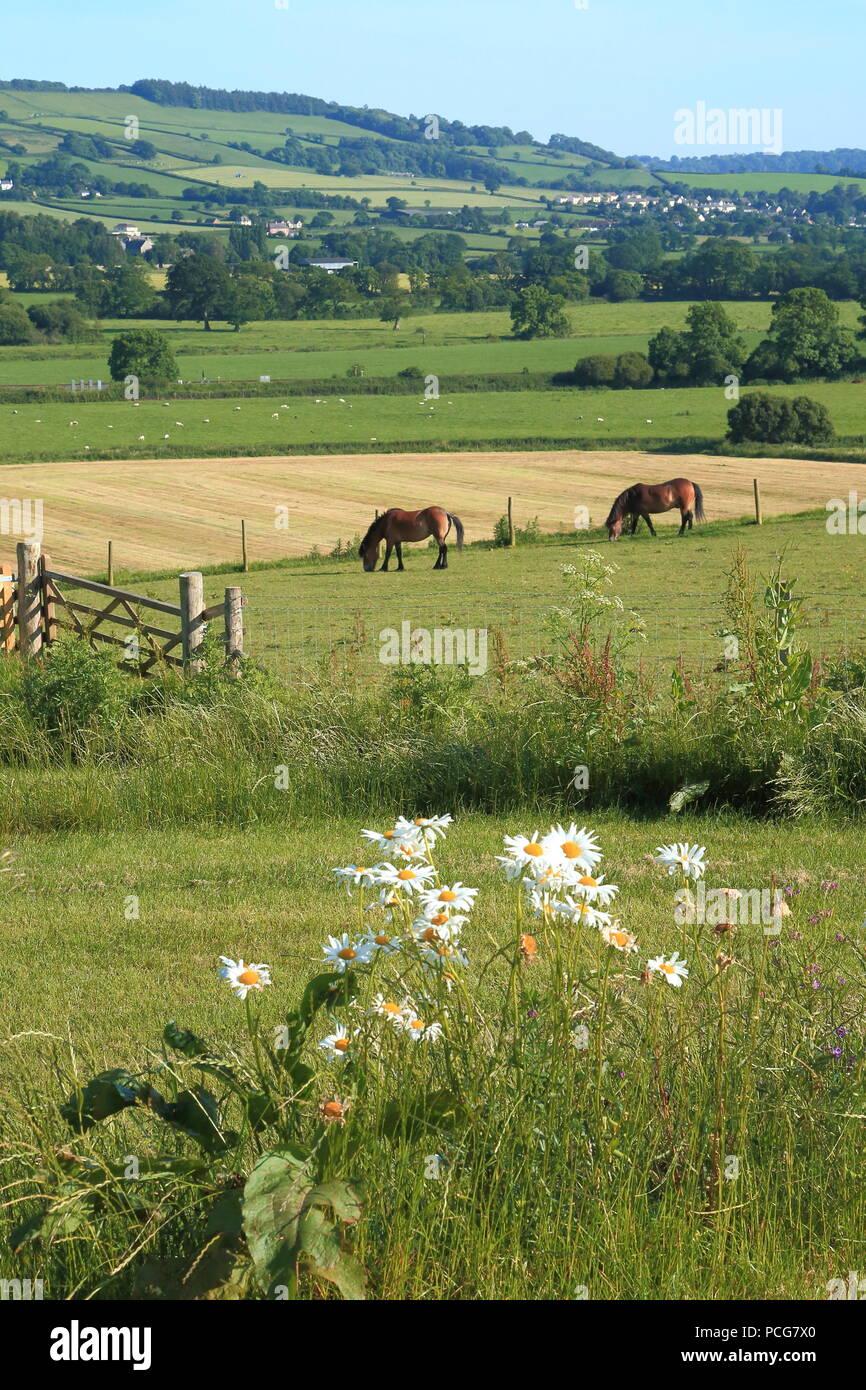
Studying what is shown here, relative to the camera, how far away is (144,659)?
13688 mm

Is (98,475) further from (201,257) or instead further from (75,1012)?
(201,257)

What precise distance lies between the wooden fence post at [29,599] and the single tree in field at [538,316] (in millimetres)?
126090

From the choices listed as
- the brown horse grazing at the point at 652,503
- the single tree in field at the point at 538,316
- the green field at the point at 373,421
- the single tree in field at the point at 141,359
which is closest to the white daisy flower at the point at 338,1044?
the brown horse grazing at the point at 652,503

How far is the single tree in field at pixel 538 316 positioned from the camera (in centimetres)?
13712

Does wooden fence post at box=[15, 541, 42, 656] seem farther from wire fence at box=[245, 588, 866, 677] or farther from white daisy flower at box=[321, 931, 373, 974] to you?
white daisy flower at box=[321, 931, 373, 974]

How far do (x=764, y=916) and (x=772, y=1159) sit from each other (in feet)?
2.76

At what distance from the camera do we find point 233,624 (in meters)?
12.2

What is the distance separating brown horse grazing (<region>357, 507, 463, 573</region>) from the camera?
4025 centimetres

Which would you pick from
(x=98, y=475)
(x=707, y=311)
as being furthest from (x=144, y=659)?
(x=707, y=311)

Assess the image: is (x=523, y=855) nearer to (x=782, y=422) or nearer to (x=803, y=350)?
(x=782, y=422)

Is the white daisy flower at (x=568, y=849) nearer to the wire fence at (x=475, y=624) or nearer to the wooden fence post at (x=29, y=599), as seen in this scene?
the wooden fence post at (x=29, y=599)

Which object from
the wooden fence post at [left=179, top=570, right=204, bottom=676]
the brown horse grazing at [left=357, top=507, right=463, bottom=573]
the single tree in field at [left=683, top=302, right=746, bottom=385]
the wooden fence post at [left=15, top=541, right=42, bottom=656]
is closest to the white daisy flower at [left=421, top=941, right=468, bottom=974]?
the wooden fence post at [left=179, top=570, right=204, bottom=676]

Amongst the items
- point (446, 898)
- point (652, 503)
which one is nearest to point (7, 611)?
point (446, 898)

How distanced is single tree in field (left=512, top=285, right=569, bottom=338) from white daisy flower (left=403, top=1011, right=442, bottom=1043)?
139m
